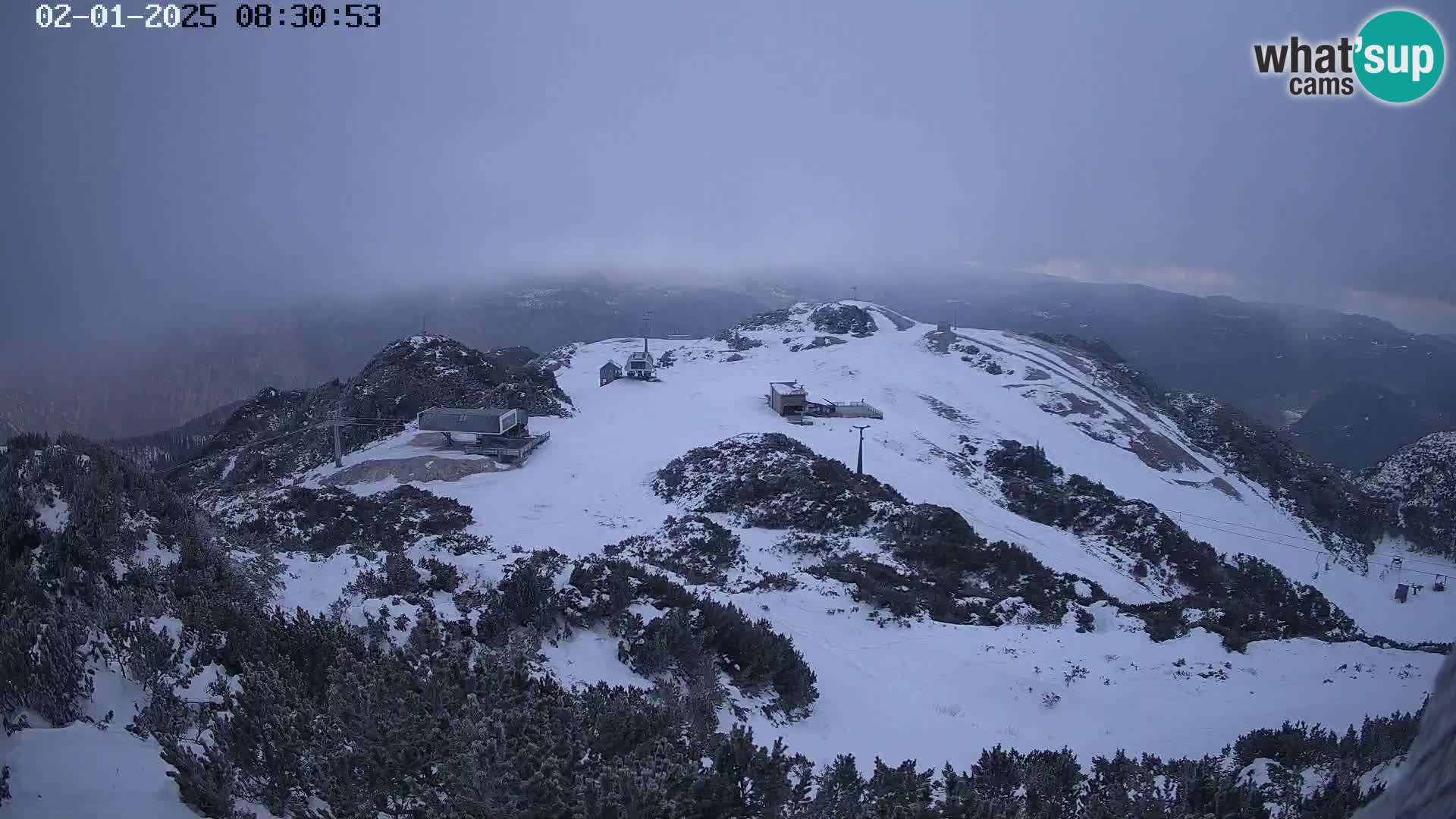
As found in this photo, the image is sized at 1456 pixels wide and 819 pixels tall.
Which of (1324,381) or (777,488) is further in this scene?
(1324,381)

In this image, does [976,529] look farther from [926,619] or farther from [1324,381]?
[1324,381]

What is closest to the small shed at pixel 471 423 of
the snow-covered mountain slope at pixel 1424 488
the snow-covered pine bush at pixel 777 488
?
the snow-covered pine bush at pixel 777 488

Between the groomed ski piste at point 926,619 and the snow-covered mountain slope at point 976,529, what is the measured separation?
8cm

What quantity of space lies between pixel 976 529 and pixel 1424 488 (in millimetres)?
47242

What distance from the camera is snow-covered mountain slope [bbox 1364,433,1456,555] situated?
39.2m

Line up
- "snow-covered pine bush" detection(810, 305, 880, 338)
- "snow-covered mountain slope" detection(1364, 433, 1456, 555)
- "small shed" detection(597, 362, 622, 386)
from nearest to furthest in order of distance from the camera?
"snow-covered mountain slope" detection(1364, 433, 1456, 555)
"small shed" detection(597, 362, 622, 386)
"snow-covered pine bush" detection(810, 305, 880, 338)

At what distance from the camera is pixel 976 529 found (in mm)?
23516

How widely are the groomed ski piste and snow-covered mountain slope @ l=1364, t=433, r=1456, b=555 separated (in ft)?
14.7

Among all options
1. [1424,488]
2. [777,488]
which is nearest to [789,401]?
[777,488]

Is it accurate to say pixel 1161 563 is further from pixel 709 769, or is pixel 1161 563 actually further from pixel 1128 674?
pixel 709 769

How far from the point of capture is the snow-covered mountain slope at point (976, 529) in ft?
31.0

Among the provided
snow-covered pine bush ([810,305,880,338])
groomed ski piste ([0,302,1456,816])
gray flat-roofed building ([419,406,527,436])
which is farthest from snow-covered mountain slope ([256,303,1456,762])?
snow-covered pine bush ([810,305,880,338])

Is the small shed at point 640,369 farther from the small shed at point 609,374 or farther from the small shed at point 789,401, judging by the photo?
the small shed at point 789,401

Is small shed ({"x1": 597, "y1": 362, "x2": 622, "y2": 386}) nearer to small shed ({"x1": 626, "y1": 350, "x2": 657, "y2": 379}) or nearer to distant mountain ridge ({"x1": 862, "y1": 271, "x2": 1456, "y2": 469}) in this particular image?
small shed ({"x1": 626, "y1": 350, "x2": 657, "y2": 379})
